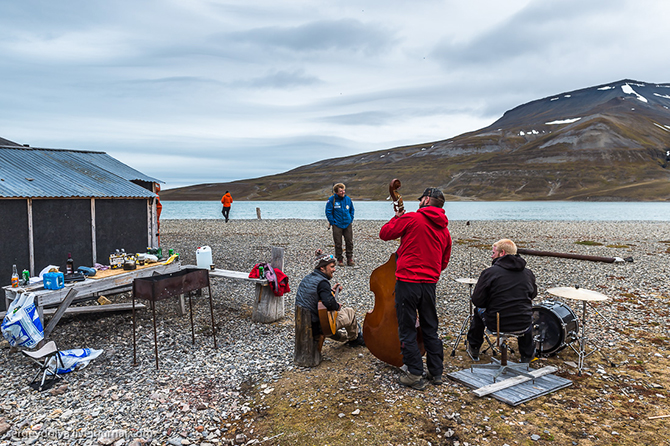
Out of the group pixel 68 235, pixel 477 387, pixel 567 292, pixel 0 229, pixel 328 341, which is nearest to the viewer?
pixel 477 387

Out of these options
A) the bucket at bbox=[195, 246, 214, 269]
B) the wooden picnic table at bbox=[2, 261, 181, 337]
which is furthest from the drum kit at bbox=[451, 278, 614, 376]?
the wooden picnic table at bbox=[2, 261, 181, 337]

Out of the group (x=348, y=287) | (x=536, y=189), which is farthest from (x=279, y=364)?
(x=536, y=189)

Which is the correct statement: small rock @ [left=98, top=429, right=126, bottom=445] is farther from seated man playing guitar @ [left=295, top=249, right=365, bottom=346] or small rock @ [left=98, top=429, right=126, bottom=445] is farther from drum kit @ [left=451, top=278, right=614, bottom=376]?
drum kit @ [left=451, top=278, right=614, bottom=376]

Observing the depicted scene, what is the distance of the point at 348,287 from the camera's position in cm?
1092

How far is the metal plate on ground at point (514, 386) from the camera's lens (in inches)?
189

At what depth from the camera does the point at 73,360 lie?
574cm

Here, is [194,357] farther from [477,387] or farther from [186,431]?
[477,387]

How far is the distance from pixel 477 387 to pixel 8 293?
284 inches

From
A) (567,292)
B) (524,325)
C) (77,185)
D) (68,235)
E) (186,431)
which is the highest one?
(77,185)

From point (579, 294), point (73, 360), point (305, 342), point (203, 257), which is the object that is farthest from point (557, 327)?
point (203, 257)

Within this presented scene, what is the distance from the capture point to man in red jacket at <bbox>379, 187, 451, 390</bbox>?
16.2 ft

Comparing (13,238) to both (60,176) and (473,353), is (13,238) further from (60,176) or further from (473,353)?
(473,353)

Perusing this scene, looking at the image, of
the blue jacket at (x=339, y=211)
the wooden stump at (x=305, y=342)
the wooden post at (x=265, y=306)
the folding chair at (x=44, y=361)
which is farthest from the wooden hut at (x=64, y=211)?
the wooden stump at (x=305, y=342)

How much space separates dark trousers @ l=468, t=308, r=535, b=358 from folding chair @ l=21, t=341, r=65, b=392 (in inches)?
231
